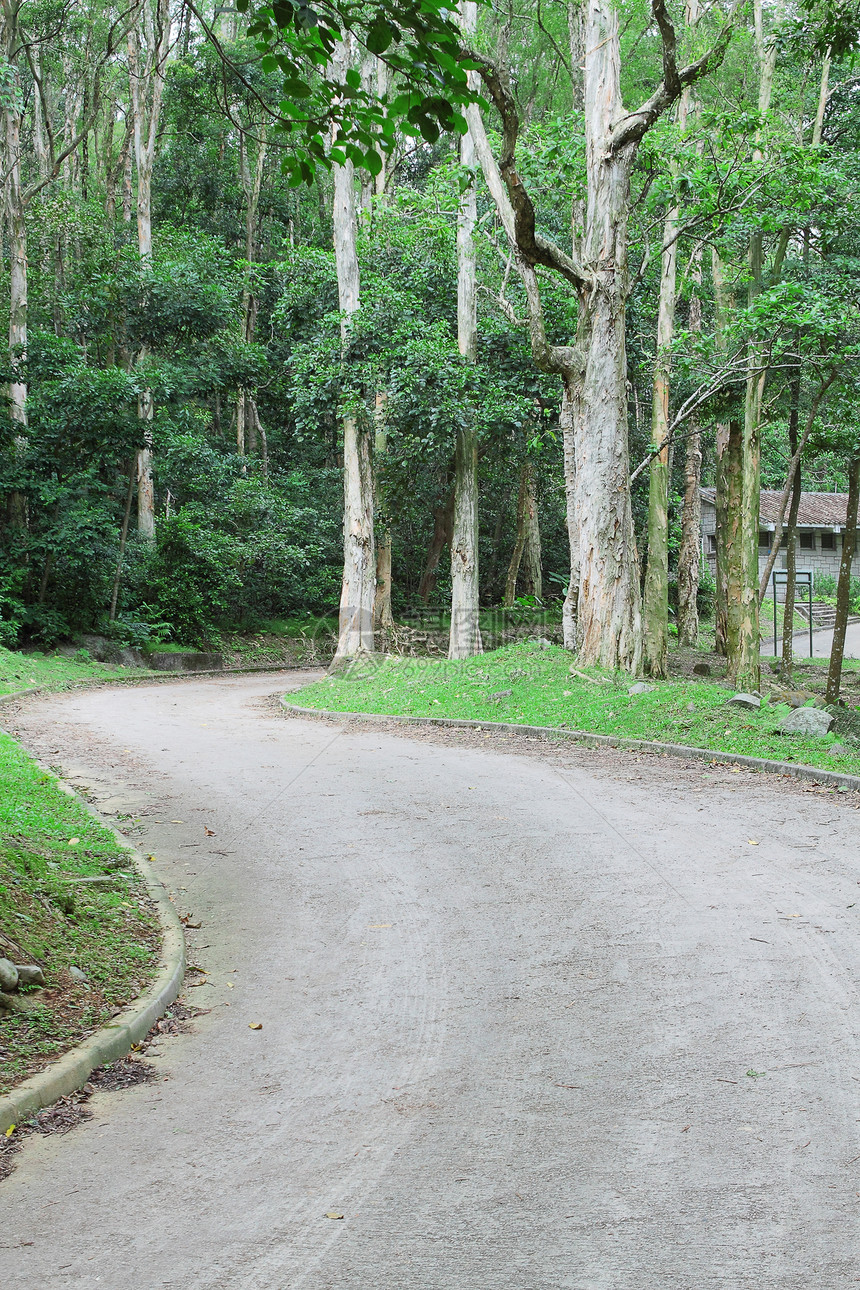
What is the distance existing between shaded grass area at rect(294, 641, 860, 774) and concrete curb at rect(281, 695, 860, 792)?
15 centimetres

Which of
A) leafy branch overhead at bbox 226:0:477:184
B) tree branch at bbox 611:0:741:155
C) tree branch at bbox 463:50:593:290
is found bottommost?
leafy branch overhead at bbox 226:0:477:184

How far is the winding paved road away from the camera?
308 cm

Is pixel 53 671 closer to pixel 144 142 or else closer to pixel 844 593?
pixel 844 593

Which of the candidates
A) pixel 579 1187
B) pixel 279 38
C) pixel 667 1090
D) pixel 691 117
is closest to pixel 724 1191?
pixel 579 1187

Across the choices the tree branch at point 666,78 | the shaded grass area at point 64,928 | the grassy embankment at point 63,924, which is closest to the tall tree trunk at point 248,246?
the tree branch at point 666,78

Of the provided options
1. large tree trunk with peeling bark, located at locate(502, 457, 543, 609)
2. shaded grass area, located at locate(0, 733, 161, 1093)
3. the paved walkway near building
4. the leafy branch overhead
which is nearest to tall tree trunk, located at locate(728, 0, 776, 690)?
large tree trunk with peeling bark, located at locate(502, 457, 543, 609)

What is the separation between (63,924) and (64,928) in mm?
49

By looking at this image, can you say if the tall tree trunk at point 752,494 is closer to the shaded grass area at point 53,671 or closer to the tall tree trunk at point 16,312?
the shaded grass area at point 53,671

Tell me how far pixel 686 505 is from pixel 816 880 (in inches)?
945

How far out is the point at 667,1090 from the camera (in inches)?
159

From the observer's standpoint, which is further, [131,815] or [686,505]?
[686,505]

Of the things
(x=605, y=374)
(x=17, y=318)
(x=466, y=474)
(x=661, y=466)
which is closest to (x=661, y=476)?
(x=661, y=466)

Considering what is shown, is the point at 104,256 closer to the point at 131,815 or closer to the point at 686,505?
the point at 686,505

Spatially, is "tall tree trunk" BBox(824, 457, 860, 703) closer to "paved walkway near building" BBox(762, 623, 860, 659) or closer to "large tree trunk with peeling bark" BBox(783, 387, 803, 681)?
"large tree trunk with peeling bark" BBox(783, 387, 803, 681)
